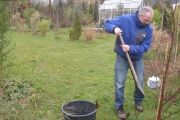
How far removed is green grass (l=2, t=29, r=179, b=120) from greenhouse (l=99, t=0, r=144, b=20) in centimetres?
876

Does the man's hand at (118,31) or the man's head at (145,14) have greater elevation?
the man's head at (145,14)

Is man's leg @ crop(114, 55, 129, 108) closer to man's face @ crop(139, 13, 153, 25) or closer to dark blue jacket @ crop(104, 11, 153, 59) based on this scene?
dark blue jacket @ crop(104, 11, 153, 59)

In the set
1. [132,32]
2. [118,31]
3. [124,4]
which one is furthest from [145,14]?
[124,4]

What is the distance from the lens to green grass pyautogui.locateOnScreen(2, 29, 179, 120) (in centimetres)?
267

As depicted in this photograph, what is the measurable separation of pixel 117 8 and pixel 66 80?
14.3 metres

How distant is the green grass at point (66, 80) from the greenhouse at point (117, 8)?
876 cm

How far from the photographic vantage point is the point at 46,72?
6254 millimetres

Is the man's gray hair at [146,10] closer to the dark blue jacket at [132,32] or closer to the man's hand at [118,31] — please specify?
the dark blue jacket at [132,32]

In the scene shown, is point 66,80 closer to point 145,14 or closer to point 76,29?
point 145,14

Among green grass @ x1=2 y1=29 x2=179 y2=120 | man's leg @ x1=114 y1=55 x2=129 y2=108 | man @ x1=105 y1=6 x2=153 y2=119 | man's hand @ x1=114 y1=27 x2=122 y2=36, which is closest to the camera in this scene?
green grass @ x1=2 y1=29 x2=179 y2=120

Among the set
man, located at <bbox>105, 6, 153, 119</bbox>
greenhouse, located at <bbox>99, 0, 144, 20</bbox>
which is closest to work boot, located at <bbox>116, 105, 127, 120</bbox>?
man, located at <bbox>105, 6, 153, 119</bbox>

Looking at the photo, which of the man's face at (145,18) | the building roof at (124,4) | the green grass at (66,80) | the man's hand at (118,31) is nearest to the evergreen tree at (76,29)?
the green grass at (66,80)

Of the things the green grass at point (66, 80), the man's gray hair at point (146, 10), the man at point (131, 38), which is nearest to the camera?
the green grass at point (66, 80)

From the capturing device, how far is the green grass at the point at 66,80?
267 cm
